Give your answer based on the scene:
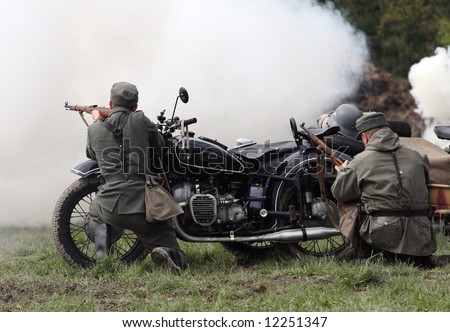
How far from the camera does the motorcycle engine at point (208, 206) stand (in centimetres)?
933

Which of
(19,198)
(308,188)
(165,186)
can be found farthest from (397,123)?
(19,198)

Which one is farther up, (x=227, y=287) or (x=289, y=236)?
(x=289, y=236)

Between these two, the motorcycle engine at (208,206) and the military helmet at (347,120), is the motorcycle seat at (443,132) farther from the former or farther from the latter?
the motorcycle engine at (208,206)

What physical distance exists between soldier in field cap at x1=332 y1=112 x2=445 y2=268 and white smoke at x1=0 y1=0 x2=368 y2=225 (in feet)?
12.9

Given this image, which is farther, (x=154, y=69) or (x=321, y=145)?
(x=154, y=69)

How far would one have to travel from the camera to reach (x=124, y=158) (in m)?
9.05

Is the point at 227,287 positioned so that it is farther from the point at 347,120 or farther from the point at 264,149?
the point at 347,120

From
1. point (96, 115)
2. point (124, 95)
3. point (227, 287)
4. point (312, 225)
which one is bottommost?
point (227, 287)

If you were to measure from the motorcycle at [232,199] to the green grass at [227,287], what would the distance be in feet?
0.85

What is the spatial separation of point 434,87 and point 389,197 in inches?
333

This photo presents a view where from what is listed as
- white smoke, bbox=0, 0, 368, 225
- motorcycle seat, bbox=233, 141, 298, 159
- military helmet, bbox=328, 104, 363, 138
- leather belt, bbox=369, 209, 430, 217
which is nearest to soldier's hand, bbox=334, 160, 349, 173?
leather belt, bbox=369, 209, 430, 217

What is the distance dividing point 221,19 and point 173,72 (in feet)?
3.25

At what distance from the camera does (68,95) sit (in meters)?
12.3

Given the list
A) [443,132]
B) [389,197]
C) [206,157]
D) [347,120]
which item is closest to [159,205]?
[206,157]
